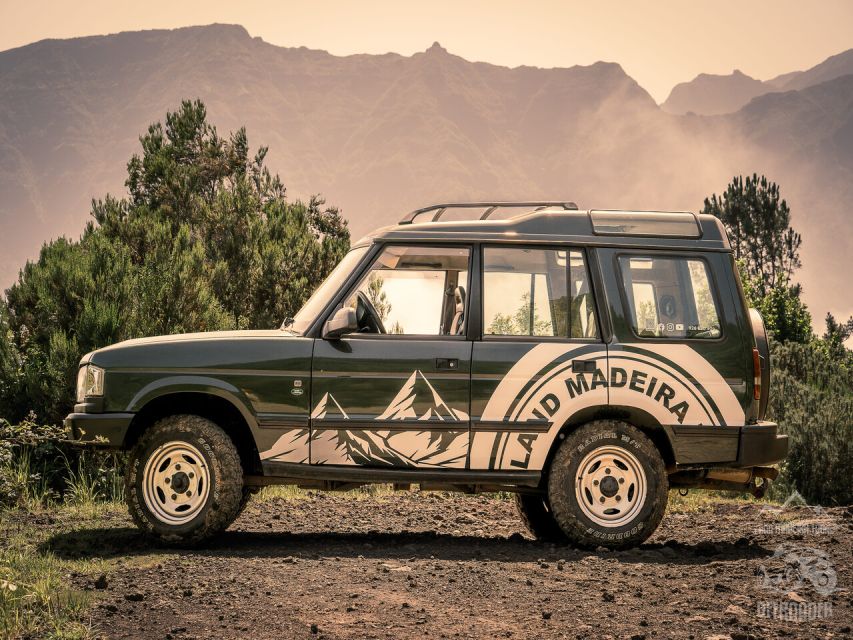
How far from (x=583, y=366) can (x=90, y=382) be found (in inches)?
144

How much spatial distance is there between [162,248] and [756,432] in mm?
11896

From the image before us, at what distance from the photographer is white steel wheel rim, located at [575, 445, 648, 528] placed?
7.77 m

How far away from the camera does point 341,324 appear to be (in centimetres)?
746

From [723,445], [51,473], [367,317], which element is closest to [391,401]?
[367,317]

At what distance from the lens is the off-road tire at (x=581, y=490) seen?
7.73 m

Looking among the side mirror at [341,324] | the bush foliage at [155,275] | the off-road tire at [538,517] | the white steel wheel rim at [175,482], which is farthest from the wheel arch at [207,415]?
the bush foliage at [155,275]

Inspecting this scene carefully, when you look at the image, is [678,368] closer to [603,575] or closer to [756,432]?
[756,432]

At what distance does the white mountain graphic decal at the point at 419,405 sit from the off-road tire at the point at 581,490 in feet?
2.75

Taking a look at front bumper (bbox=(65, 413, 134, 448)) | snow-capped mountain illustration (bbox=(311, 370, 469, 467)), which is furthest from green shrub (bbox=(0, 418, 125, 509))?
snow-capped mountain illustration (bbox=(311, 370, 469, 467))

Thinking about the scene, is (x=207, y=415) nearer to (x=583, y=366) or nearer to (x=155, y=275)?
(x=583, y=366)

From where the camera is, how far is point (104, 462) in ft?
38.1

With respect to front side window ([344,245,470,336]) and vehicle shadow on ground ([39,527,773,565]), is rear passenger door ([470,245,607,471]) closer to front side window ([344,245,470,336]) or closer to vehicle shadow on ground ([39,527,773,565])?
front side window ([344,245,470,336])

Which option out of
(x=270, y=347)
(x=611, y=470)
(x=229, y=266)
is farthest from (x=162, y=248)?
(x=611, y=470)

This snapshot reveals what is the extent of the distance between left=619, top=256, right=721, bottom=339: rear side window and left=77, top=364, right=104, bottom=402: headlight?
397 centimetres
